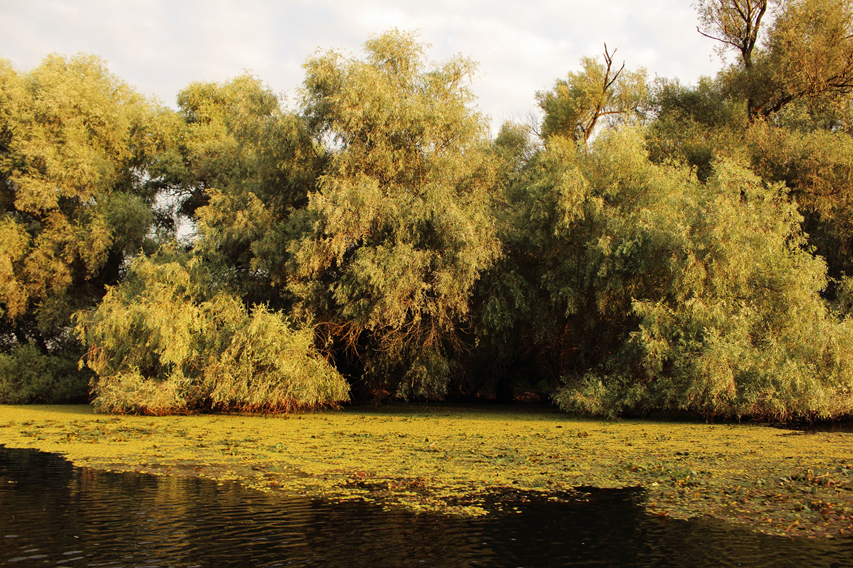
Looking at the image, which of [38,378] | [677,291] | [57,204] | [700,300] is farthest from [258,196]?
[700,300]

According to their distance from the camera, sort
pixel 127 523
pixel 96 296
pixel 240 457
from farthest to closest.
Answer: pixel 96 296, pixel 240 457, pixel 127 523

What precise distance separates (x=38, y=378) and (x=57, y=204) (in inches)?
261

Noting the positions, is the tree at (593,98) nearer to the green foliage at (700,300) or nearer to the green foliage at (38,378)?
the green foliage at (700,300)

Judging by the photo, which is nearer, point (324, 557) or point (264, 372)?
point (324, 557)

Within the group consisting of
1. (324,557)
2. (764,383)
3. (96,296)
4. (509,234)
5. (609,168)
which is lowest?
(324,557)

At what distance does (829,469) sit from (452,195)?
13223 millimetres

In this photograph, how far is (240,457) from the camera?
11711mm

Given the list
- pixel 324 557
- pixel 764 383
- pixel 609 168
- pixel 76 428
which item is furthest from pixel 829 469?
pixel 76 428

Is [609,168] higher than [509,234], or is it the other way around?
[609,168]

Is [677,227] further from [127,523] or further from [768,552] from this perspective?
[127,523]

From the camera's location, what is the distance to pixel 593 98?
99.0 ft

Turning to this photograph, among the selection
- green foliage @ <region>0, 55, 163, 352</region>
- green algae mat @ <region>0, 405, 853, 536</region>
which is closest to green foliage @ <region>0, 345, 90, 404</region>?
green foliage @ <region>0, 55, 163, 352</region>

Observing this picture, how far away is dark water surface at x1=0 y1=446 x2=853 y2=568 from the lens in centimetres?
618

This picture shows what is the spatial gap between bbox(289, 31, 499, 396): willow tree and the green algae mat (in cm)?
361
